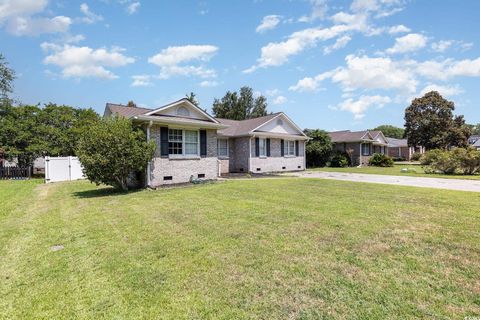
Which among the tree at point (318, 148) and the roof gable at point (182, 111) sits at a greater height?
the roof gable at point (182, 111)

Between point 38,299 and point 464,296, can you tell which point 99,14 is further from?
point 464,296

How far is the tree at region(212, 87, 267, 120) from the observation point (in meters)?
50.8

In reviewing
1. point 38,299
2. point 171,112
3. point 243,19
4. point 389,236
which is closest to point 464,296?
point 389,236

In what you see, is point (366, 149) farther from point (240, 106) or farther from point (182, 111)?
point (182, 111)

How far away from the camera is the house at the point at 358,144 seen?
31828 millimetres

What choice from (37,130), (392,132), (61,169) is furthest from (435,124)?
(392,132)

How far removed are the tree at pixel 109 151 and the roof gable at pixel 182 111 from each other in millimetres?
1860

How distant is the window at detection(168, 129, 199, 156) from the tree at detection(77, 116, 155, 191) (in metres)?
2.17

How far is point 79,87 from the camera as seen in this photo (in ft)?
67.2

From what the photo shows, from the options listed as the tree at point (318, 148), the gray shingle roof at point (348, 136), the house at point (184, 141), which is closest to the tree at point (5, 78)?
the house at point (184, 141)

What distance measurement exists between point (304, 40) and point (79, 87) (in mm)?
16973

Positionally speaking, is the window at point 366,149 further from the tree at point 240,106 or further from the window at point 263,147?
the tree at point 240,106

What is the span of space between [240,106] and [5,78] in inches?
1335

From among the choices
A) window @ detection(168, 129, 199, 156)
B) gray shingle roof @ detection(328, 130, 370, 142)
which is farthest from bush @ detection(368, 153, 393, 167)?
window @ detection(168, 129, 199, 156)
